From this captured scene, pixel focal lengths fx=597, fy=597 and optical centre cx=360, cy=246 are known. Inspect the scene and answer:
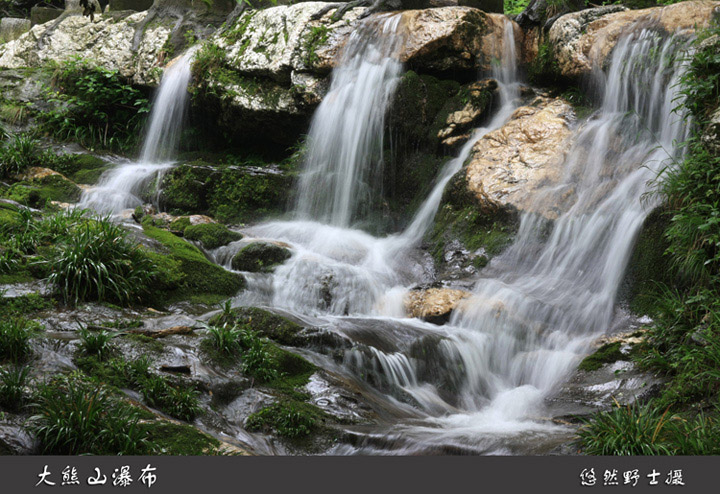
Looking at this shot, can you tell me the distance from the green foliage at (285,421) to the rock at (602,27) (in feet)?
25.3

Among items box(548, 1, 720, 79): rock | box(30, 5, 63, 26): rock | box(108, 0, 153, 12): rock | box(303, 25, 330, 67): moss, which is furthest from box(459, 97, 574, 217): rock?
box(30, 5, 63, 26): rock

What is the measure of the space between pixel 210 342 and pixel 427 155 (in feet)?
20.7

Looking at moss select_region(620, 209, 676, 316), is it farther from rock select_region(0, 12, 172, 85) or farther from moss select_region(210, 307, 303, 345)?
rock select_region(0, 12, 172, 85)

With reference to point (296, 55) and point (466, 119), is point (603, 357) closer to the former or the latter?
point (466, 119)

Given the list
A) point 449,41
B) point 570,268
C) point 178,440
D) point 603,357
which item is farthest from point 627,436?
point 449,41

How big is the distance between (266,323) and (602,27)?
7.59 meters

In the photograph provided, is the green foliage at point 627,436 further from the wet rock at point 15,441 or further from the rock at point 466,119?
the rock at point 466,119

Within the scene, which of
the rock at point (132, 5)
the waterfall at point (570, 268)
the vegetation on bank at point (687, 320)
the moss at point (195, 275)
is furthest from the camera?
the rock at point (132, 5)

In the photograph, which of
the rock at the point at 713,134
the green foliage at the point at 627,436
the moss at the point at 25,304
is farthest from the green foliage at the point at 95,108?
the green foliage at the point at 627,436

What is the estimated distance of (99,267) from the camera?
20.1 ft

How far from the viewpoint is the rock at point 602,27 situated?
8.74m

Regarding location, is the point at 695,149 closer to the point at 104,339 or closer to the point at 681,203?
the point at 681,203

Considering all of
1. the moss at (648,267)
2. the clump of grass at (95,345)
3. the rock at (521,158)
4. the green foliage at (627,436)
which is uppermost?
the rock at (521,158)

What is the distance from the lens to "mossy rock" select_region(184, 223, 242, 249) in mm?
8828
